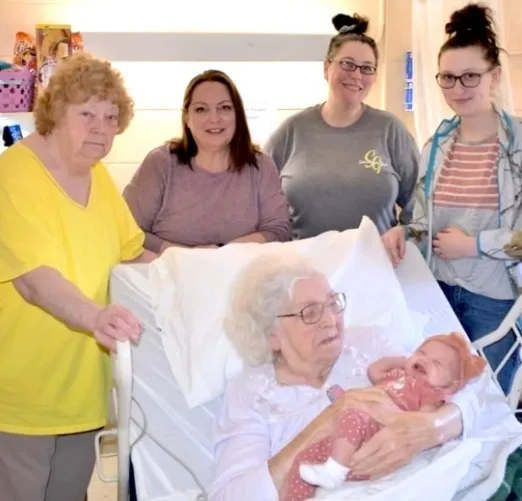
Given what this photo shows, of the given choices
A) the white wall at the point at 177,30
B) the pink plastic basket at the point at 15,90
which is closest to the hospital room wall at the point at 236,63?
the white wall at the point at 177,30

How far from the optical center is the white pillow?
1.75 metres

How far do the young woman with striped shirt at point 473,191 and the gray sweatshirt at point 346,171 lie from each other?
37 centimetres

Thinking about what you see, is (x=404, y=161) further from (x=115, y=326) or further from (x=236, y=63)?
(x=115, y=326)

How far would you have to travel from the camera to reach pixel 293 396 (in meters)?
1.60

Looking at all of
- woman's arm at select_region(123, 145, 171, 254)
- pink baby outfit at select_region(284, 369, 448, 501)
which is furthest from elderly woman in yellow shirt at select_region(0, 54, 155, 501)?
pink baby outfit at select_region(284, 369, 448, 501)

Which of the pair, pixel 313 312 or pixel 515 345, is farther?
pixel 515 345

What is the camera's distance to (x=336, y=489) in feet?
4.53

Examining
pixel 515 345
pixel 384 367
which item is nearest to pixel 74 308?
pixel 384 367

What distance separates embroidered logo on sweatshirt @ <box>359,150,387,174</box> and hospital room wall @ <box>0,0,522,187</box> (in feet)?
2.36

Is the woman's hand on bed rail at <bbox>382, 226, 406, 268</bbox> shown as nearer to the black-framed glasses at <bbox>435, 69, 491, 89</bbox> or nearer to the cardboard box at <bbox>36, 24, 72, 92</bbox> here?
the black-framed glasses at <bbox>435, 69, 491, 89</bbox>

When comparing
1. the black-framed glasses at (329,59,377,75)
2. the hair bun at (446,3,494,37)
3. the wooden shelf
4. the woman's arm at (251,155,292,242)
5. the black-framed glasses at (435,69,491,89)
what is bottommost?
the woman's arm at (251,155,292,242)

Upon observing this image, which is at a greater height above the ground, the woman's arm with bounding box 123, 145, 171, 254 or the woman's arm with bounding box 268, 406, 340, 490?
the woman's arm with bounding box 123, 145, 171, 254

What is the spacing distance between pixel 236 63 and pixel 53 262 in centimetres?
160

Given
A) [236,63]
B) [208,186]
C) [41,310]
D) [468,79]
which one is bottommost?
[41,310]
